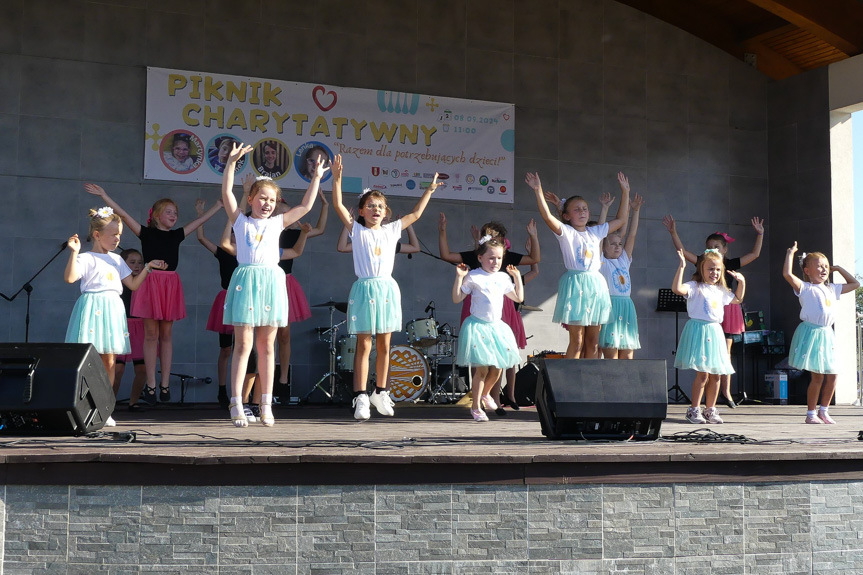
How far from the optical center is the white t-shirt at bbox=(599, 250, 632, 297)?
7137 mm

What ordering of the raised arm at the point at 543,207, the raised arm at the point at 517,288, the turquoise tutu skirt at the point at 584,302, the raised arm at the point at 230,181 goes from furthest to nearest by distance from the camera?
1. the turquoise tutu skirt at the point at 584,302
2. the raised arm at the point at 543,207
3. the raised arm at the point at 517,288
4. the raised arm at the point at 230,181

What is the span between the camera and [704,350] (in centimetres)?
624

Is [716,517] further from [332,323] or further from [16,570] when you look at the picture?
[332,323]

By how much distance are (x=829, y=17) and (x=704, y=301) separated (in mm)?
4932

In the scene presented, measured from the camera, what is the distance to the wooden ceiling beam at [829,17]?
30.9 feet

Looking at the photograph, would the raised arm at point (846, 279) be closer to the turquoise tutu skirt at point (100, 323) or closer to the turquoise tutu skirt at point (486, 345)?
the turquoise tutu skirt at point (486, 345)

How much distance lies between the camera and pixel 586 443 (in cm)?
443

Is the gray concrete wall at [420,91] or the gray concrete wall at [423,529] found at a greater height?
the gray concrete wall at [420,91]

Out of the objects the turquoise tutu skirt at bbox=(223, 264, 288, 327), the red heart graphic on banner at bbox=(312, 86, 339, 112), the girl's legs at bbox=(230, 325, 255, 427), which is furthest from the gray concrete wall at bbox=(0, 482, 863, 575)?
the red heart graphic on banner at bbox=(312, 86, 339, 112)

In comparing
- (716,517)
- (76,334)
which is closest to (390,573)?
(716,517)

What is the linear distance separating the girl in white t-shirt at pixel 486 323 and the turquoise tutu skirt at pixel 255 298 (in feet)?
3.79

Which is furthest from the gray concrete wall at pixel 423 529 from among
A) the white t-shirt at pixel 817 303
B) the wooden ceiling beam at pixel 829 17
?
the wooden ceiling beam at pixel 829 17

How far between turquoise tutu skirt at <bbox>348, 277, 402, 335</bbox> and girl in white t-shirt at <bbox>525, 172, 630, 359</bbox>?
134 cm

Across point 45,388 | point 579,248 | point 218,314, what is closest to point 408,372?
point 218,314
